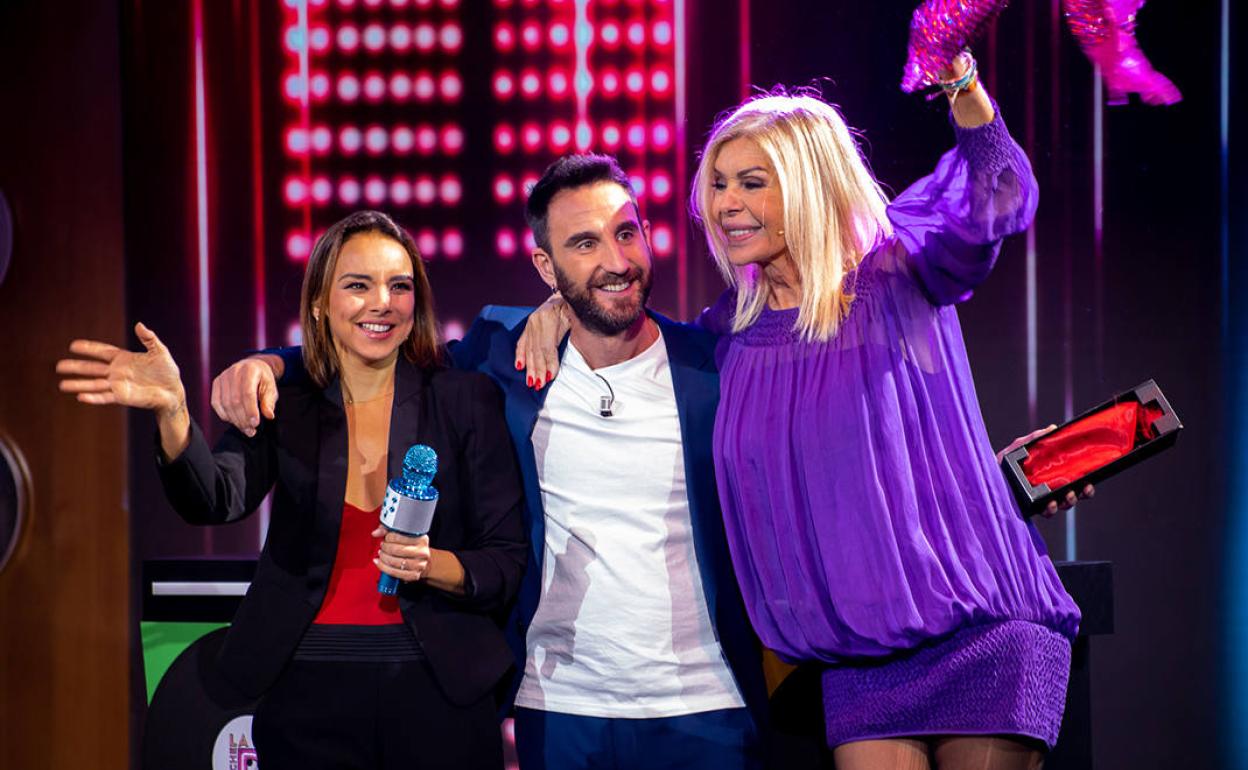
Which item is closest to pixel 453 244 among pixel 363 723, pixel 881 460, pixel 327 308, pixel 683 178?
pixel 683 178

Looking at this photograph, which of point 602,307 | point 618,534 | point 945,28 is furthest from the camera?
point 602,307

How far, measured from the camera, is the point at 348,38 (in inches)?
155

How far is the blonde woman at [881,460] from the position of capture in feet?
6.84

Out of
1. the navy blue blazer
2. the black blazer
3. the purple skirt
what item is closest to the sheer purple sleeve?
the navy blue blazer

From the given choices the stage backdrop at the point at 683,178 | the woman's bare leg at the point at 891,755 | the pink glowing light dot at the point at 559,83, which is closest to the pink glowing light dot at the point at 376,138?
the stage backdrop at the point at 683,178

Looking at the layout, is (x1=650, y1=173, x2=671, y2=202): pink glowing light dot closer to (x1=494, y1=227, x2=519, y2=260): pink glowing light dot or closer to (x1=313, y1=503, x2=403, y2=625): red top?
(x1=494, y1=227, x2=519, y2=260): pink glowing light dot

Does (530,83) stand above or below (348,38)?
below

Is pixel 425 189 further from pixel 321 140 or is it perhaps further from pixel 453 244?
pixel 321 140

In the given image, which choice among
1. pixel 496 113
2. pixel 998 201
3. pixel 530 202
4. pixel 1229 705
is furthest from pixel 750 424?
pixel 1229 705

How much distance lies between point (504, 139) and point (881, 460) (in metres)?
2.19

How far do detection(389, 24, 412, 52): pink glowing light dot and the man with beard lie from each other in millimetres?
1561

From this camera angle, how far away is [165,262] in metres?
4.00

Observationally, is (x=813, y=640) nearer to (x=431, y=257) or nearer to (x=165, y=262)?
(x=431, y=257)

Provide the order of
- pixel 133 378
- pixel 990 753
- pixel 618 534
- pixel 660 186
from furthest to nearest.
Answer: pixel 660 186 → pixel 618 534 → pixel 133 378 → pixel 990 753
